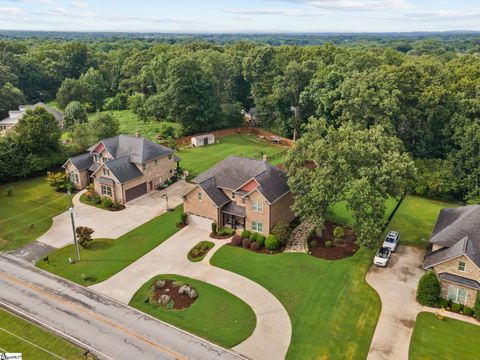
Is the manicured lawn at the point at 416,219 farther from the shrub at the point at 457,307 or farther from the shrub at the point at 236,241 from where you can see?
the shrub at the point at 236,241

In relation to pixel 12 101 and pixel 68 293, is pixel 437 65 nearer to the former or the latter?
pixel 68 293

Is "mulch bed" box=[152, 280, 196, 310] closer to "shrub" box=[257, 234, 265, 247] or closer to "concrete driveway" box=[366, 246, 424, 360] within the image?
"shrub" box=[257, 234, 265, 247]

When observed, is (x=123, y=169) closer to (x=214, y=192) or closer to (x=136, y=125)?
→ (x=214, y=192)

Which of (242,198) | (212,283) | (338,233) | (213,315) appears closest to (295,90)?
(242,198)

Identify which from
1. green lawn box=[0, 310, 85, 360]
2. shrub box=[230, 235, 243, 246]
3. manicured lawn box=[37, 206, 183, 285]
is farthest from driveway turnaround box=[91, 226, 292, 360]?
green lawn box=[0, 310, 85, 360]

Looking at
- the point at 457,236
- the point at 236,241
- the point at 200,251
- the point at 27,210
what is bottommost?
the point at 27,210

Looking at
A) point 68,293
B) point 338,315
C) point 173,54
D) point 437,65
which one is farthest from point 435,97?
point 173,54
